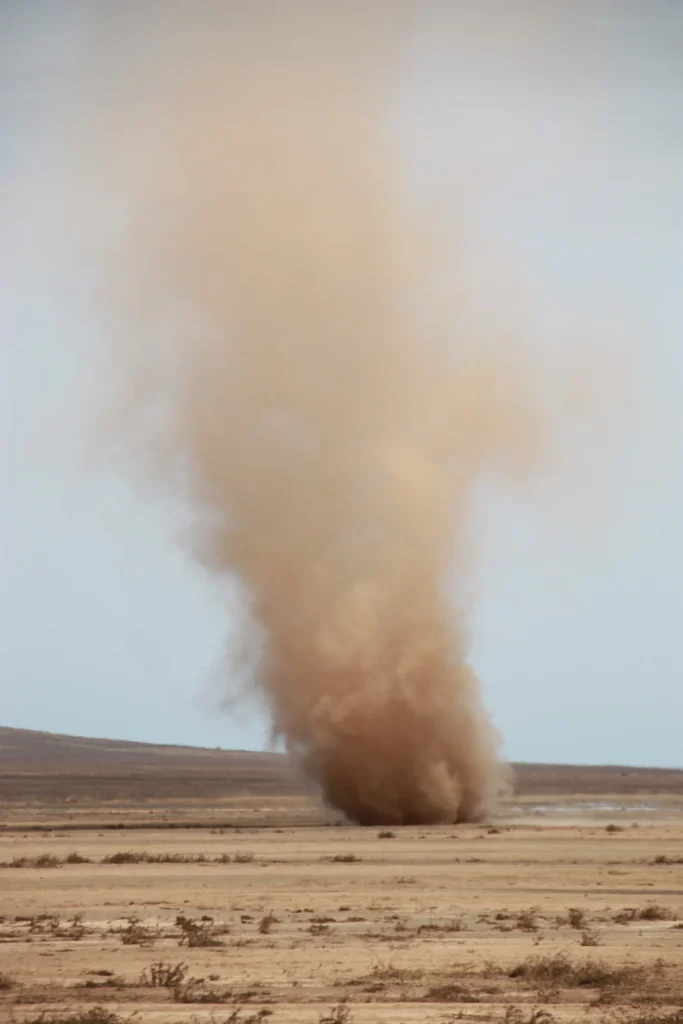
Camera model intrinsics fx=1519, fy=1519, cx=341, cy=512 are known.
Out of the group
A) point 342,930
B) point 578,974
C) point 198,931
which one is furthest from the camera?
point 342,930

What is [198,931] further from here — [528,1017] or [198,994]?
[528,1017]

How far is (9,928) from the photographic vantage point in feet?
92.5

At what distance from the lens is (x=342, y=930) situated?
27641 mm

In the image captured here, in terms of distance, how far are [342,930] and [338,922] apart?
1.22 metres

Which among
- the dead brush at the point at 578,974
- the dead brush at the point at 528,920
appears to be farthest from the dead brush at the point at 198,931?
the dead brush at the point at 578,974

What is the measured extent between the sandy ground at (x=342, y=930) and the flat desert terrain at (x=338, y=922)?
7 cm

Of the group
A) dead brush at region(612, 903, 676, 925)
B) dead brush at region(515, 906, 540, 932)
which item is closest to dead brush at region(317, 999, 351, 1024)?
dead brush at region(515, 906, 540, 932)

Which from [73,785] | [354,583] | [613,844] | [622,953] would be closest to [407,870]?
[613,844]

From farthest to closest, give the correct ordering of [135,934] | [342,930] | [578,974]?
[342,930], [135,934], [578,974]

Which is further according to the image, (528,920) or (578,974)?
(528,920)

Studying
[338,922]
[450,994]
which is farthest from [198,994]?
[338,922]

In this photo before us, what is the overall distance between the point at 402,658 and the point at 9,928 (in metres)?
32.7

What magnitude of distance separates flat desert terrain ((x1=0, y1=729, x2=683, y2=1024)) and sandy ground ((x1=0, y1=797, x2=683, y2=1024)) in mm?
70

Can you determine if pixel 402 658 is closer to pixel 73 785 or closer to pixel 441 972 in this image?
pixel 441 972
